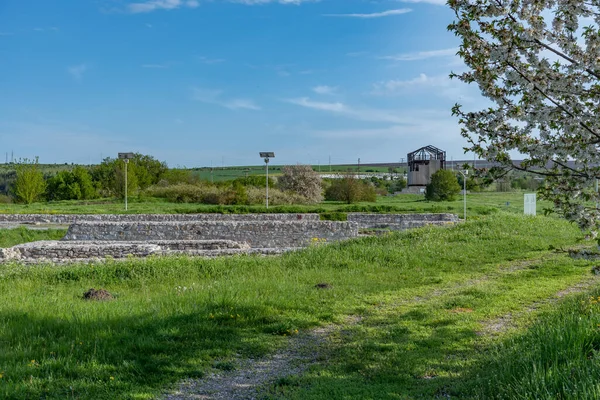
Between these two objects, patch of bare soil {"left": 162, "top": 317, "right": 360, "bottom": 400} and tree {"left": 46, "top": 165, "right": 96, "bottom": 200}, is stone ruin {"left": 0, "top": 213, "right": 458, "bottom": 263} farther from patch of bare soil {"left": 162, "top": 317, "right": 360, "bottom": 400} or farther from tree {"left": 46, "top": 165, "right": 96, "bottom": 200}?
tree {"left": 46, "top": 165, "right": 96, "bottom": 200}

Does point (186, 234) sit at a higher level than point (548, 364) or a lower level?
lower

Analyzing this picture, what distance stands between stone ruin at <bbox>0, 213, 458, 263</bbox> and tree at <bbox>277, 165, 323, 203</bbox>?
568 inches

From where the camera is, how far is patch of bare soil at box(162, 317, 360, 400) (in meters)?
4.54

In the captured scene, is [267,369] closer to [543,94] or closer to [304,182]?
[543,94]

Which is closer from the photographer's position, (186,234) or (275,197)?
(186,234)

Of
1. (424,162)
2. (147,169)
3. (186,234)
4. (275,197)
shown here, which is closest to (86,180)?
(147,169)

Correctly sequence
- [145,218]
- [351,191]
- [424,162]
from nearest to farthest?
[145,218] < [351,191] < [424,162]

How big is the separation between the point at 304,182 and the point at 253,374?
35.0 meters

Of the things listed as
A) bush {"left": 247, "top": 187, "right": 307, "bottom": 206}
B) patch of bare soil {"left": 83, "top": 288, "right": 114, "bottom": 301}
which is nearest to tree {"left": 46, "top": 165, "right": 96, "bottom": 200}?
bush {"left": 247, "top": 187, "right": 307, "bottom": 206}

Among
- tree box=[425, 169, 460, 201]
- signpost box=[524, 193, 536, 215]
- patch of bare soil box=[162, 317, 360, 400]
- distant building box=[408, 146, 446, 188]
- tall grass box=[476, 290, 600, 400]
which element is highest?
distant building box=[408, 146, 446, 188]

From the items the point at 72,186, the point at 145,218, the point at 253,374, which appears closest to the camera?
the point at 253,374

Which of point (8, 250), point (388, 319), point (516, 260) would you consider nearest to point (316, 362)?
point (388, 319)

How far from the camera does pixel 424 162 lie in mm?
49375

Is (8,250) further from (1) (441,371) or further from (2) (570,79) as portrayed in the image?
(2) (570,79)
